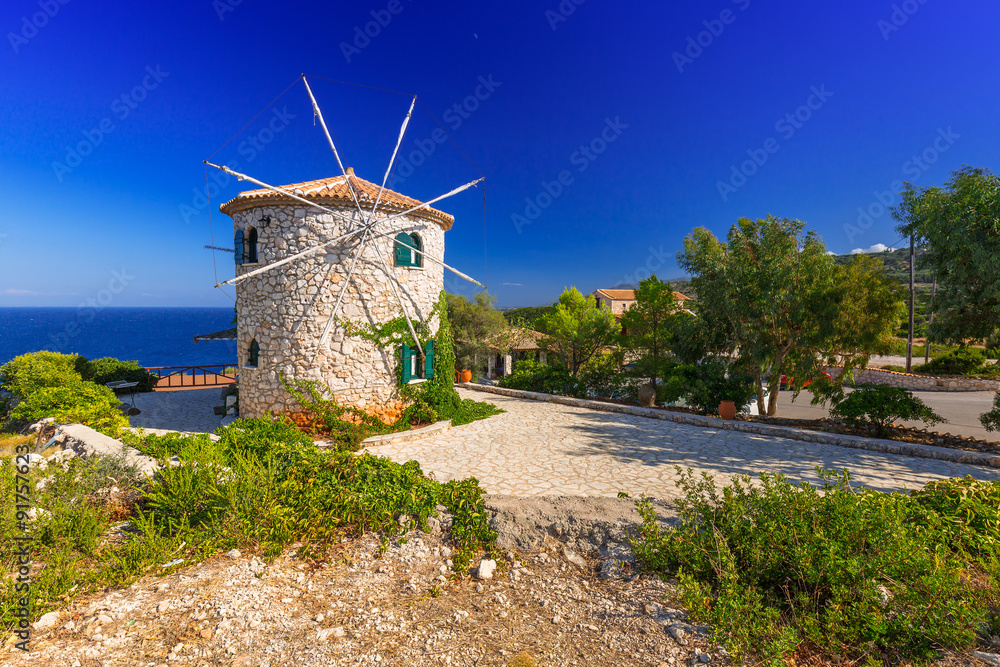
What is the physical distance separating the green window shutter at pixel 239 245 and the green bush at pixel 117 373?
1073cm

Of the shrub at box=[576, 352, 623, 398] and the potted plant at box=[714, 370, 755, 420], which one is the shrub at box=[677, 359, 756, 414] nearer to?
the potted plant at box=[714, 370, 755, 420]

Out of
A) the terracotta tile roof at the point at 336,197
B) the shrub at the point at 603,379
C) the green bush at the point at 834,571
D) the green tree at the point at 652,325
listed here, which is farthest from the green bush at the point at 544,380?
the green bush at the point at 834,571

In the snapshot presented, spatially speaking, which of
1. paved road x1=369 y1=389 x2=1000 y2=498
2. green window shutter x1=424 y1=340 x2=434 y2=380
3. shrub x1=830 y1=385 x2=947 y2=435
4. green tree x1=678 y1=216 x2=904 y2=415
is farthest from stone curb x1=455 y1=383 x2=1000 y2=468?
green window shutter x1=424 y1=340 x2=434 y2=380

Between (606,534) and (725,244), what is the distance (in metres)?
11.6

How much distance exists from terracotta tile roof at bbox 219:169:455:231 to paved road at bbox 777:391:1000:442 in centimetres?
1650

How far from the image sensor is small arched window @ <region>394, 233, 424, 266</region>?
11000mm

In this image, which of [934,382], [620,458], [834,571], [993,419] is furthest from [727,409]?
[934,382]

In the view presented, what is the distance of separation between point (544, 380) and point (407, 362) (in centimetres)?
684

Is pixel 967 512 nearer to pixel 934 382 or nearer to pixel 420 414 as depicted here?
pixel 420 414

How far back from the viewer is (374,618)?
430 cm

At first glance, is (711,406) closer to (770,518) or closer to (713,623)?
(770,518)

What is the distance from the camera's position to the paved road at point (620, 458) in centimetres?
743

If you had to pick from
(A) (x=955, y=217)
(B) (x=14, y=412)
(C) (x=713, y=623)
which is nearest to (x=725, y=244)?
(A) (x=955, y=217)

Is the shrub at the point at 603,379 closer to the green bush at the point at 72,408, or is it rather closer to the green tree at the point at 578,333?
the green tree at the point at 578,333
